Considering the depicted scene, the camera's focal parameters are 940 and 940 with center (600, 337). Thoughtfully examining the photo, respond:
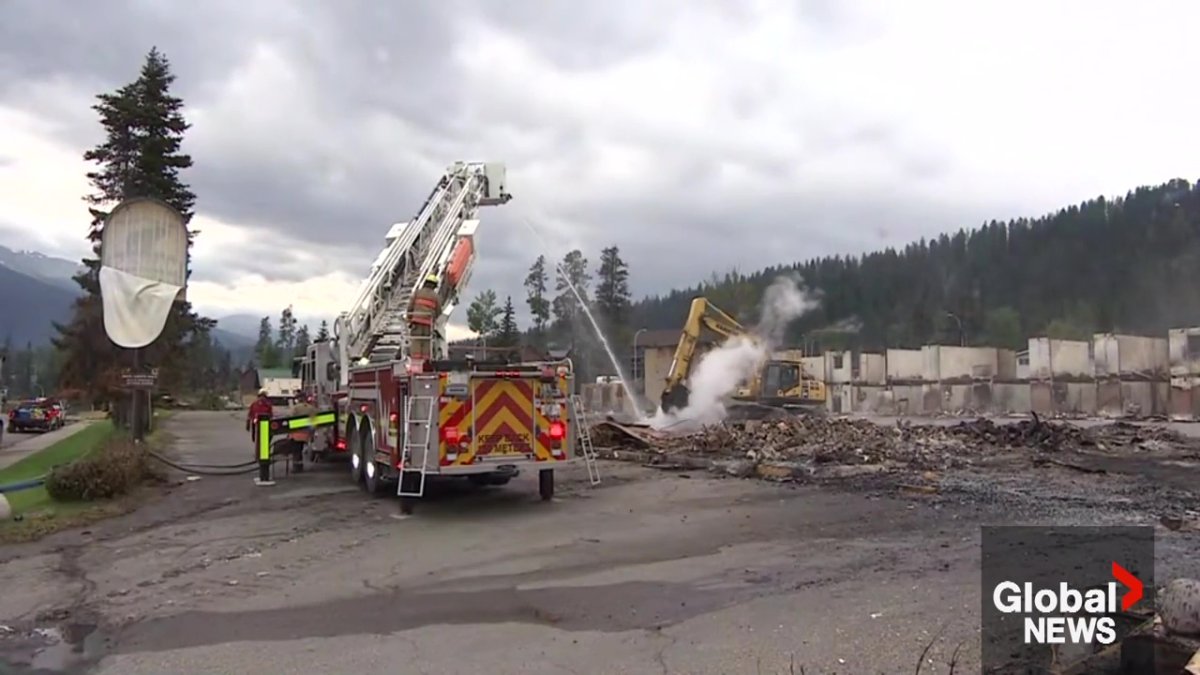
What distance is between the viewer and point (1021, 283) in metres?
108

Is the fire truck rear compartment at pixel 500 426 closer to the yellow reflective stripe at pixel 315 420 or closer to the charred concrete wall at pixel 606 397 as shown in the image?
the yellow reflective stripe at pixel 315 420

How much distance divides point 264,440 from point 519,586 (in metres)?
9.92

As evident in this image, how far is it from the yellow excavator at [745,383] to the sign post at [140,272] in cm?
1761

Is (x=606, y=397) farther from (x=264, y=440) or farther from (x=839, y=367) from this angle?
(x=264, y=440)

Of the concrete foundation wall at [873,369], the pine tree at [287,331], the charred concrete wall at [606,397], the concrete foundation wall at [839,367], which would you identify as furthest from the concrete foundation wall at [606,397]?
the pine tree at [287,331]

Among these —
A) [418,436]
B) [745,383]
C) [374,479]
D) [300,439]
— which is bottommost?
[374,479]

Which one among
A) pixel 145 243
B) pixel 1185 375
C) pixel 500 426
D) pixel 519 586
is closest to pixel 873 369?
pixel 1185 375

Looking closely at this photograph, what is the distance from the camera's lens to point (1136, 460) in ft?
66.0

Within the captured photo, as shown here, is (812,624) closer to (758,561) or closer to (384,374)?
(758,561)

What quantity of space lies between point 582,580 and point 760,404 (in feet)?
79.3

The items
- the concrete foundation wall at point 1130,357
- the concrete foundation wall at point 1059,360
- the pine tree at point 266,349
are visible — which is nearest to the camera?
the concrete foundation wall at point 1130,357

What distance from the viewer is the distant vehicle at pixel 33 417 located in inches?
1681
